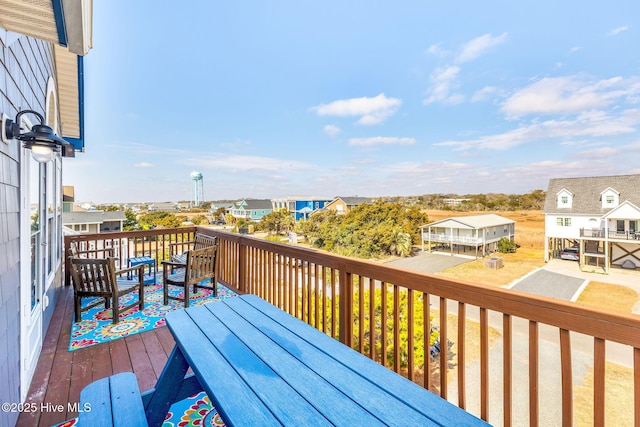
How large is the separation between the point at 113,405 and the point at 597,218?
23131 mm

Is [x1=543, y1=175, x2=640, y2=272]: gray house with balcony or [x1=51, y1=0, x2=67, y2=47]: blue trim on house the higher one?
[x1=51, y1=0, x2=67, y2=47]: blue trim on house

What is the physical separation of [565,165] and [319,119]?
2058 centimetres

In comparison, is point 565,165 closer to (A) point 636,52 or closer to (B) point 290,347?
(A) point 636,52

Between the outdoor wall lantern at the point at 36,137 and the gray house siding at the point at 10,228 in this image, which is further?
the outdoor wall lantern at the point at 36,137

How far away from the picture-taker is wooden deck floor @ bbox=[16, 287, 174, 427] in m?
1.71

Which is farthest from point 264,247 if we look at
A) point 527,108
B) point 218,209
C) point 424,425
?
point 218,209

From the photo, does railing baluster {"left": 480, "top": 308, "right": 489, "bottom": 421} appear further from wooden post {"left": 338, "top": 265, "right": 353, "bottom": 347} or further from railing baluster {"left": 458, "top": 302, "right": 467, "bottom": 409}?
wooden post {"left": 338, "top": 265, "right": 353, "bottom": 347}

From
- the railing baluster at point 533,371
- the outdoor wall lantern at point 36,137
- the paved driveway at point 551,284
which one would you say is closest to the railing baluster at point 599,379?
the railing baluster at point 533,371

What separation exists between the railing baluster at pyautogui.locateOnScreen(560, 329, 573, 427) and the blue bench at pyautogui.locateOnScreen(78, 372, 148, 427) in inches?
56.1

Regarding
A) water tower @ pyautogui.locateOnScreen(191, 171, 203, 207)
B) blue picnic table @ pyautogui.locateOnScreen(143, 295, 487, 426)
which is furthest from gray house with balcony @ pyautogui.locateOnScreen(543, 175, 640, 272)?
water tower @ pyautogui.locateOnScreen(191, 171, 203, 207)

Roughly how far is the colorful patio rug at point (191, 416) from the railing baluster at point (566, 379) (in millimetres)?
1571

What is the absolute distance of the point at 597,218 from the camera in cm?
1670

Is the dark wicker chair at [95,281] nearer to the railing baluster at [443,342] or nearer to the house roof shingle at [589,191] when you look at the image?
the railing baluster at [443,342]

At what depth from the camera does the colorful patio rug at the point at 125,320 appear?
263 centimetres
